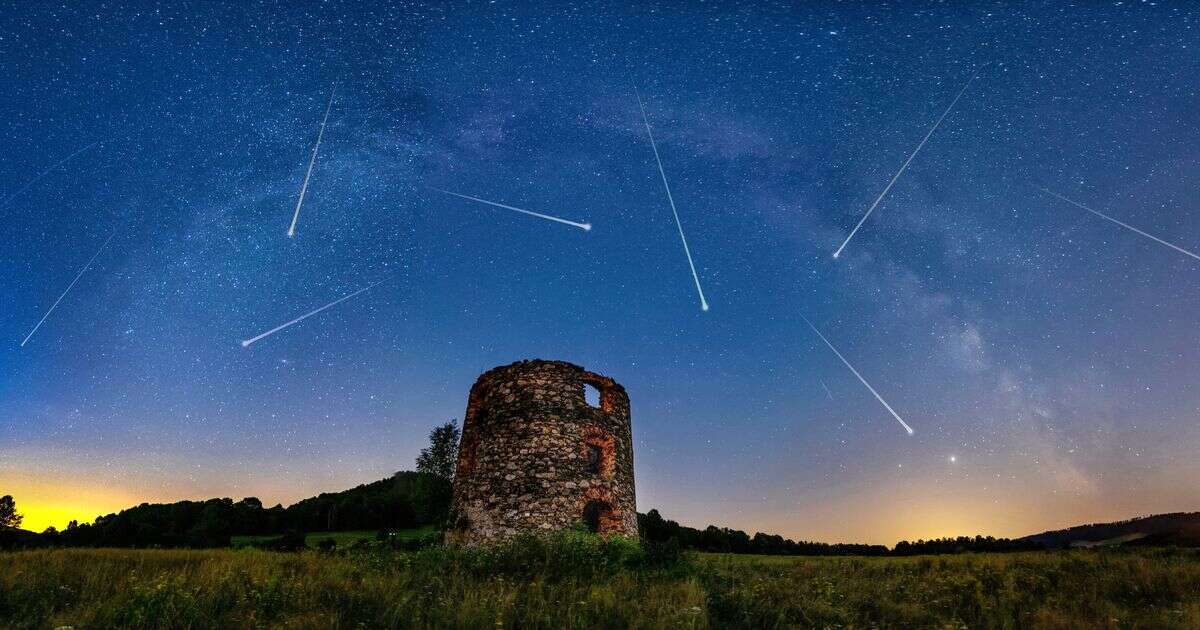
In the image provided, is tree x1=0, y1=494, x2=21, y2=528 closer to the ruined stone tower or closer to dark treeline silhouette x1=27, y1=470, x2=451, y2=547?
dark treeline silhouette x1=27, y1=470, x2=451, y2=547

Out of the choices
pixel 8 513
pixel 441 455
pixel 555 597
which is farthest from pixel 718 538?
pixel 8 513

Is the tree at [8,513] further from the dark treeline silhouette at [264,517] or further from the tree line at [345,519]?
the dark treeline silhouette at [264,517]

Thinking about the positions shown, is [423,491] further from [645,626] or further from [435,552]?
[645,626]

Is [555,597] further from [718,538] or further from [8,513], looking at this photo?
[8,513]

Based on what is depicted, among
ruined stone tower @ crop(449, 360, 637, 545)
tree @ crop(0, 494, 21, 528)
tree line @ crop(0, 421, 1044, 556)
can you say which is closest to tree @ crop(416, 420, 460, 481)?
tree line @ crop(0, 421, 1044, 556)

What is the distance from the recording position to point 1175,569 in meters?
→ 10.7

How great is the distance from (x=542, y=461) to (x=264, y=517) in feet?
171

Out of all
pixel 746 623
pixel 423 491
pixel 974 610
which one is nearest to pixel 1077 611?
pixel 974 610

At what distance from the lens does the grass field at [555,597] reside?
5.41 meters

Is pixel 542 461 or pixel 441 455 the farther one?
pixel 441 455

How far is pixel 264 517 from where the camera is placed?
52312mm

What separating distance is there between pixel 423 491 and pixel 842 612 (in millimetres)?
36637

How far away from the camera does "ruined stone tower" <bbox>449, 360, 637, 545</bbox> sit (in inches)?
575

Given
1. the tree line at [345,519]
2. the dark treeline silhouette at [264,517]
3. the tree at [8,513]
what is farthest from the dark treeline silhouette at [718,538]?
the tree at [8,513]
